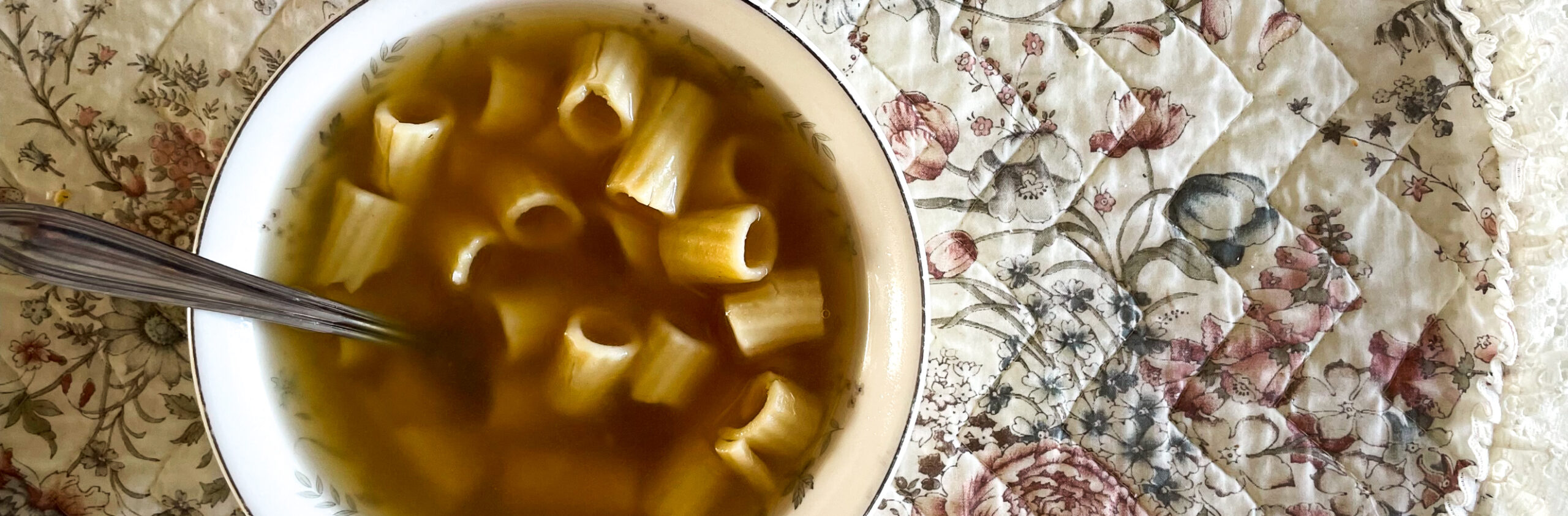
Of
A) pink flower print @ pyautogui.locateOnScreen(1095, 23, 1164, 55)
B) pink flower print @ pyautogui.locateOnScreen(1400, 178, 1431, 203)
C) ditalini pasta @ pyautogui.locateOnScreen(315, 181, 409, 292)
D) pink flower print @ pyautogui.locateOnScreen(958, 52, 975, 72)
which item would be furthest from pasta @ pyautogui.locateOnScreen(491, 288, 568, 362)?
pink flower print @ pyautogui.locateOnScreen(1400, 178, 1431, 203)

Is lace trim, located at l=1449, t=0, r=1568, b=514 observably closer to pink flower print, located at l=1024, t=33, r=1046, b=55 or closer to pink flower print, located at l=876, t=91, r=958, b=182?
pink flower print, located at l=1024, t=33, r=1046, b=55

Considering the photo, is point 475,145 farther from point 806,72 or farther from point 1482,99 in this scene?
point 1482,99

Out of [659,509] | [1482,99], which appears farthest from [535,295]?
[1482,99]

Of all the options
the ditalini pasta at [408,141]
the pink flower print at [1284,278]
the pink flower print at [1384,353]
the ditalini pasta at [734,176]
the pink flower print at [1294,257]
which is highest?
the ditalini pasta at [408,141]

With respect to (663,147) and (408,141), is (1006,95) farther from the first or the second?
(408,141)

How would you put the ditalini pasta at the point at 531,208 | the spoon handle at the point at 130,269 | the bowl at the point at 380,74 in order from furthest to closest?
the ditalini pasta at the point at 531,208 → the bowl at the point at 380,74 → the spoon handle at the point at 130,269

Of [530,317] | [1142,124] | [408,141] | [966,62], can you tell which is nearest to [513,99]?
[408,141]

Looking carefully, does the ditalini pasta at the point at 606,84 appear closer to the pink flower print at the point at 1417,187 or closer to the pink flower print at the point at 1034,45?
the pink flower print at the point at 1034,45

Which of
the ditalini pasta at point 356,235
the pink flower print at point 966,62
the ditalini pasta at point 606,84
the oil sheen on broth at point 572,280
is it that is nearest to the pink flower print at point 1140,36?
the pink flower print at point 966,62
